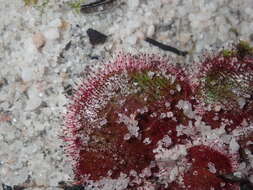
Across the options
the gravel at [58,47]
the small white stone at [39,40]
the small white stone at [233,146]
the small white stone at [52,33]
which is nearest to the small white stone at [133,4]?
the gravel at [58,47]

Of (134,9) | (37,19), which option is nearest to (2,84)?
(37,19)

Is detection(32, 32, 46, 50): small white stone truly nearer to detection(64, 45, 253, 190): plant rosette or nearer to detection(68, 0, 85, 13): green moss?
detection(68, 0, 85, 13): green moss

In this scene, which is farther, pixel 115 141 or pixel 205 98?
pixel 205 98

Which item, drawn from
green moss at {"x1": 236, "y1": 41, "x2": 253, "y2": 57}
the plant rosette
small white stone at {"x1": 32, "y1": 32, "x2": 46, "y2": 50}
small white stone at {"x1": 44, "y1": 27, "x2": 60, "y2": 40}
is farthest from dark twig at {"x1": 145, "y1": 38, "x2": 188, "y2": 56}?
small white stone at {"x1": 32, "y1": 32, "x2": 46, "y2": 50}

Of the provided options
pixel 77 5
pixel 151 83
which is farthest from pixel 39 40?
pixel 151 83

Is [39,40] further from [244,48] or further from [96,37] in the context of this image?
[244,48]

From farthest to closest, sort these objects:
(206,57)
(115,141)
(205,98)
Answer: (206,57) < (205,98) < (115,141)

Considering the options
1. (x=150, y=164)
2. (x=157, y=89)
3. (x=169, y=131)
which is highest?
(x=157, y=89)

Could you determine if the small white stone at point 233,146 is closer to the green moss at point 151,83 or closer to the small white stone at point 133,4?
the green moss at point 151,83

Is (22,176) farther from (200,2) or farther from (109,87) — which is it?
(200,2)
